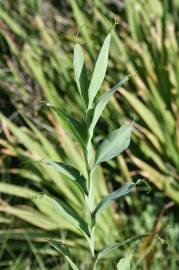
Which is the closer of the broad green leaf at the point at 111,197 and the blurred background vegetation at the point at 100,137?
the broad green leaf at the point at 111,197

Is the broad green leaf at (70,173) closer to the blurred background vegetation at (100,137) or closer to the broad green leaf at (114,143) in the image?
the broad green leaf at (114,143)

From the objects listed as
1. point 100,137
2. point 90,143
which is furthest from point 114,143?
point 100,137

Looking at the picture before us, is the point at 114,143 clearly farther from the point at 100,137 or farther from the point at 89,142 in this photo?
the point at 100,137

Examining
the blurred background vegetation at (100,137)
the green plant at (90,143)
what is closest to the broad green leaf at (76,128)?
the green plant at (90,143)

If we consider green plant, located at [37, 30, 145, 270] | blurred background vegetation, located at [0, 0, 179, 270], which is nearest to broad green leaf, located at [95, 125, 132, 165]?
green plant, located at [37, 30, 145, 270]

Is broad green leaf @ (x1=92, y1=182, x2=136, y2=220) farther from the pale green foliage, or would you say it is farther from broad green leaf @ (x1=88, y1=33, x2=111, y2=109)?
broad green leaf @ (x1=88, y1=33, x2=111, y2=109)

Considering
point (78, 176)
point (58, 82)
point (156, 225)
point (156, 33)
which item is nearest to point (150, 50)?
point (156, 33)
